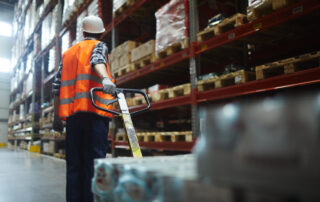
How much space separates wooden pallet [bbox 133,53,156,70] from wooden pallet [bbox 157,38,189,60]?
0.63ft

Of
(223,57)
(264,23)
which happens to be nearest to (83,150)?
(264,23)

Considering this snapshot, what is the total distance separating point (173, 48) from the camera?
15.3 ft

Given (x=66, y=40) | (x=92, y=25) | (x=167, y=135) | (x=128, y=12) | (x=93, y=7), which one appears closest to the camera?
(x=92, y=25)

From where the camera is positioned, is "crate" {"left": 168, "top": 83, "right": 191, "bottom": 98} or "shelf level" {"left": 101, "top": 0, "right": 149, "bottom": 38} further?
"shelf level" {"left": 101, "top": 0, "right": 149, "bottom": 38}

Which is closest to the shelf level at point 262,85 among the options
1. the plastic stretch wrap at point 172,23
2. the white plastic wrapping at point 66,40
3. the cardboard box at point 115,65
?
the plastic stretch wrap at point 172,23

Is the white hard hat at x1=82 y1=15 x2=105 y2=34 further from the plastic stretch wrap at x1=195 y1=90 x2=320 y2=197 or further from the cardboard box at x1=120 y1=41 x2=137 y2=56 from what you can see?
the cardboard box at x1=120 y1=41 x2=137 y2=56

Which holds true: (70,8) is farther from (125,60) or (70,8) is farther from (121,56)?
(125,60)

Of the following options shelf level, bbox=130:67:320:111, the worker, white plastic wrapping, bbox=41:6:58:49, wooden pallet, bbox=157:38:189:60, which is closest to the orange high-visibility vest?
the worker

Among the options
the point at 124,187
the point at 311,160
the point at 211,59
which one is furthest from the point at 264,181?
the point at 211,59

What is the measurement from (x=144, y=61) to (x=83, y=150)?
3.01m

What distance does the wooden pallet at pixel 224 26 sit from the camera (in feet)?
11.8

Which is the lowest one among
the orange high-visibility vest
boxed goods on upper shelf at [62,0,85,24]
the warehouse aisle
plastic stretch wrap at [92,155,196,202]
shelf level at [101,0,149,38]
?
the warehouse aisle

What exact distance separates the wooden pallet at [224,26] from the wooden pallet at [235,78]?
2.06ft

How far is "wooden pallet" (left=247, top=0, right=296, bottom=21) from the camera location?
3081 mm
